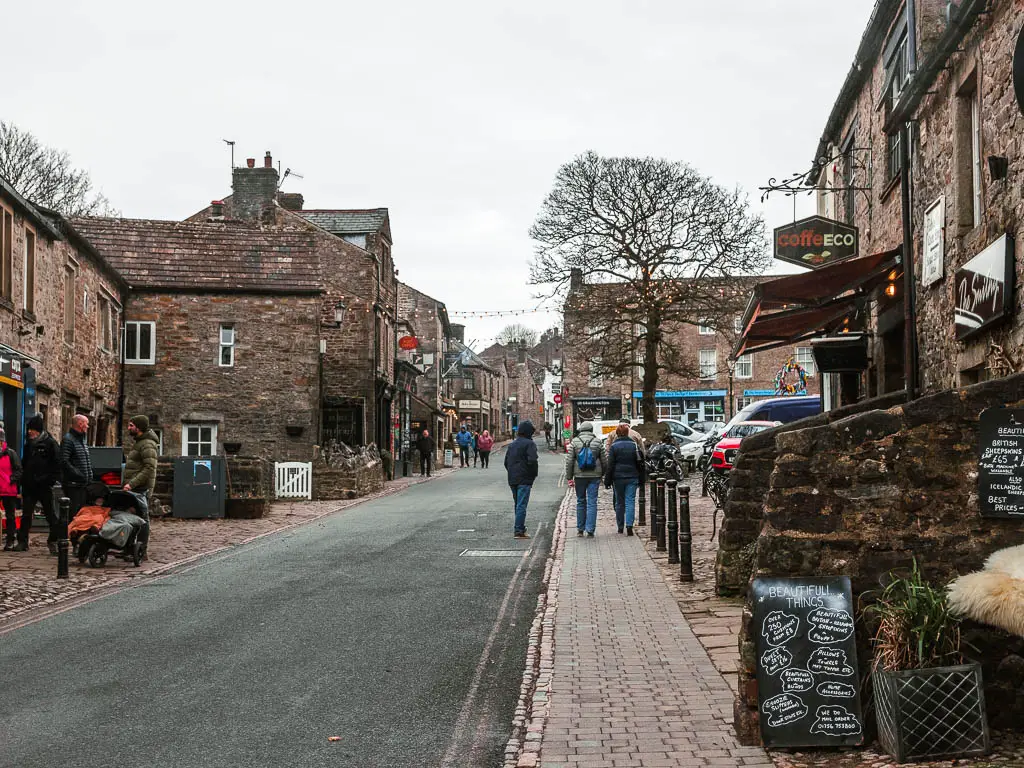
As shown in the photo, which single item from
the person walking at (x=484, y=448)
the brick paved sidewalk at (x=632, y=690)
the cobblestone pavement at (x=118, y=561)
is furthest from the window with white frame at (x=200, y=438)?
the brick paved sidewalk at (x=632, y=690)

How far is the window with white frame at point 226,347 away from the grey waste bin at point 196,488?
11027 mm

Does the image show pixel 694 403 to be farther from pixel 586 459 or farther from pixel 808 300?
pixel 808 300

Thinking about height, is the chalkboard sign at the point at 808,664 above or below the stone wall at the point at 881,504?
below

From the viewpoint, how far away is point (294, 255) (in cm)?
3322

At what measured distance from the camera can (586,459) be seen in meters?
16.7

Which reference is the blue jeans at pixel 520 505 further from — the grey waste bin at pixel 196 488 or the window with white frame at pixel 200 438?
the window with white frame at pixel 200 438

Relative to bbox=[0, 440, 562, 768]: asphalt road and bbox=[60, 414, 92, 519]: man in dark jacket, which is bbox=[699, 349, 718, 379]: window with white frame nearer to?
bbox=[0, 440, 562, 768]: asphalt road

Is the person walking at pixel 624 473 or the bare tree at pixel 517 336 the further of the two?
the bare tree at pixel 517 336

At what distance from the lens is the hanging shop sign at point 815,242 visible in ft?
51.6

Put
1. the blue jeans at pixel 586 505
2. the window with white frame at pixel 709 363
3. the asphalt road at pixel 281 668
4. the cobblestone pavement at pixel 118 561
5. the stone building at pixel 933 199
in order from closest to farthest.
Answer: the asphalt road at pixel 281 668, the stone building at pixel 933 199, the cobblestone pavement at pixel 118 561, the blue jeans at pixel 586 505, the window with white frame at pixel 709 363

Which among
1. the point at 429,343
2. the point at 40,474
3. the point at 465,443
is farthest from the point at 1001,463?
the point at 429,343

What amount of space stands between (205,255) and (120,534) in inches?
825

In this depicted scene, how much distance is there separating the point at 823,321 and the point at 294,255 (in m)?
20.3

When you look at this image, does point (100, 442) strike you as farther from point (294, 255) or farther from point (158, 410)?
point (294, 255)
